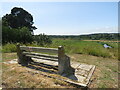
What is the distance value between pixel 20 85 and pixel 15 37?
1312cm

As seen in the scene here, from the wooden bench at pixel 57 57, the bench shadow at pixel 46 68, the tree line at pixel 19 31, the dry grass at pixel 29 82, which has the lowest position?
the dry grass at pixel 29 82

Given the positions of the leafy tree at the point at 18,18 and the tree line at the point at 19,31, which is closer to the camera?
the tree line at the point at 19,31

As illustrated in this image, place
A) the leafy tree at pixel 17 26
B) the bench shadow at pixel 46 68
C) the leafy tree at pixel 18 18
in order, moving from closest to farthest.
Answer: the bench shadow at pixel 46 68 < the leafy tree at pixel 17 26 < the leafy tree at pixel 18 18

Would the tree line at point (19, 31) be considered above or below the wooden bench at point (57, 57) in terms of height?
above

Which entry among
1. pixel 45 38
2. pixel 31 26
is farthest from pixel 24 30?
pixel 31 26

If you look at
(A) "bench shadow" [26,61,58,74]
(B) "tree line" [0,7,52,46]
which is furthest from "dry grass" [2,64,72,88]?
(B) "tree line" [0,7,52,46]

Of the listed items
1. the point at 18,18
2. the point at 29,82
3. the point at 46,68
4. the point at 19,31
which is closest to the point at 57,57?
the point at 46,68

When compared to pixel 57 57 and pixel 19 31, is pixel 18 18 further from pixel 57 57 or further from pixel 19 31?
pixel 57 57

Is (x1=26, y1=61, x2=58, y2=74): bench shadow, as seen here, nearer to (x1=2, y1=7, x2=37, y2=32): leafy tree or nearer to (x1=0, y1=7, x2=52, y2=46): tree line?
(x1=0, y1=7, x2=52, y2=46): tree line

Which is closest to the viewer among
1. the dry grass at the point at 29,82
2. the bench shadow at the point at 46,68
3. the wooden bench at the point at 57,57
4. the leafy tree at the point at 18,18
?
the dry grass at the point at 29,82

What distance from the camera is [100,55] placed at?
6754mm

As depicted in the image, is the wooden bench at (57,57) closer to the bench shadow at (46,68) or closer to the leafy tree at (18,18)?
the bench shadow at (46,68)

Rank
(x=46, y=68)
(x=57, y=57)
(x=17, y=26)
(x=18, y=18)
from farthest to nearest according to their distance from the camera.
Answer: (x=18, y=18) < (x=17, y=26) < (x=46, y=68) < (x=57, y=57)

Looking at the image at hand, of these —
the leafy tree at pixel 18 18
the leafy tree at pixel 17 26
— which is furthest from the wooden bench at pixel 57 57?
the leafy tree at pixel 18 18
